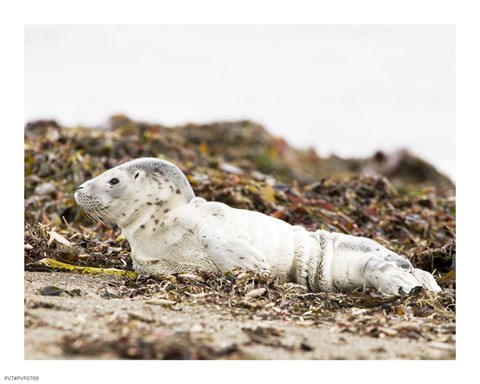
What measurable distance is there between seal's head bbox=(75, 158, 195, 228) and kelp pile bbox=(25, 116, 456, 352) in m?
0.61

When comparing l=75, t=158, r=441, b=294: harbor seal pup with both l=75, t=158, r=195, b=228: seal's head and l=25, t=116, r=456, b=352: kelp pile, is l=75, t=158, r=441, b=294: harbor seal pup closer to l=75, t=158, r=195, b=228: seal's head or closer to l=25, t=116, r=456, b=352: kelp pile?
l=75, t=158, r=195, b=228: seal's head

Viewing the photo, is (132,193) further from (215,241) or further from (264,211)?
(264,211)

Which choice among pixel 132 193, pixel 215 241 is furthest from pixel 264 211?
pixel 215 241

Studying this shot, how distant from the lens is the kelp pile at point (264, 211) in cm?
677

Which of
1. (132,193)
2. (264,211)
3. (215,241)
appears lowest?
(215,241)

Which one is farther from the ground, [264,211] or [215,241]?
[264,211]

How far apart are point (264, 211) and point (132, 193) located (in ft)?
11.8

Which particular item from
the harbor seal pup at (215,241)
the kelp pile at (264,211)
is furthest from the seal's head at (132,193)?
the kelp pile at (264,211)

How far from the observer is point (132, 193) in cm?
792

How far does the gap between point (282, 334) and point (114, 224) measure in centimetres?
288

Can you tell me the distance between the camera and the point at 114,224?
8.19 m

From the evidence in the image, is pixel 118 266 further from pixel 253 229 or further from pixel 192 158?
pixel 192 158

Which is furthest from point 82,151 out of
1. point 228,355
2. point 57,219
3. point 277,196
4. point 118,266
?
point 228,355

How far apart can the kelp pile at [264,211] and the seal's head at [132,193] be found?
0.61 meters
